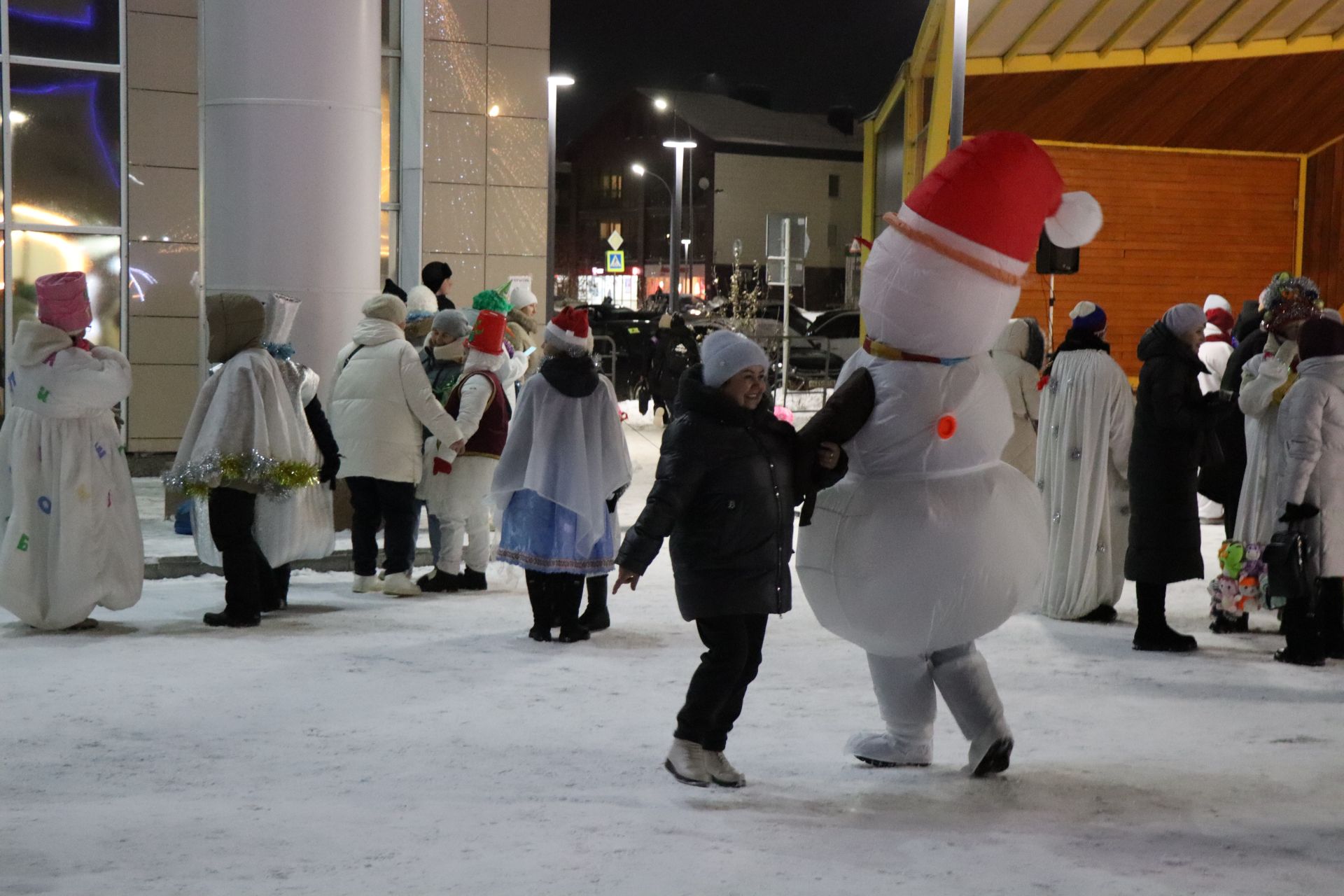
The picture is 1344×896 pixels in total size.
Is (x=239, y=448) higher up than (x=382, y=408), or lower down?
lower down

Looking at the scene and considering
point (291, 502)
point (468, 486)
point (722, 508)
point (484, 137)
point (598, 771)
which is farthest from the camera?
point (484, 137)

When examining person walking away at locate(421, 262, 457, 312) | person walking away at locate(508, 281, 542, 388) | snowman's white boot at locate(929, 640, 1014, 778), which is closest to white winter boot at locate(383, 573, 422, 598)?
person walking away at locate(508, 281, 542, 388)

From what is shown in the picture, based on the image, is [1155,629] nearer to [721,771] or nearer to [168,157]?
[721,771]

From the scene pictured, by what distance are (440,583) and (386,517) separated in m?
0.51

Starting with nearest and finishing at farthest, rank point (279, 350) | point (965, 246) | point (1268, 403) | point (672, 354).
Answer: point (965, 246) < point (1268, 403) < point (279, 350) < point (672, 354)

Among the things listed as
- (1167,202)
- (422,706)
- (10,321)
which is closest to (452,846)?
(422,706)

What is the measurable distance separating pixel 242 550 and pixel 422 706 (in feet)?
6.98

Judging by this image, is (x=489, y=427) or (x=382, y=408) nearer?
(x=382, y=408)

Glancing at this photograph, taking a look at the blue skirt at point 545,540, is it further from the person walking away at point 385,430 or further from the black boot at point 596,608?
the person walking away at point 385,430

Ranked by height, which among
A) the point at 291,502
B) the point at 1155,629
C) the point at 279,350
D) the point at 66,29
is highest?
the point at 66,29

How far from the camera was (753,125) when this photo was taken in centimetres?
7400

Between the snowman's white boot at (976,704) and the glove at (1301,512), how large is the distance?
2658 millimetres

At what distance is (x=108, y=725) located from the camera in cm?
618

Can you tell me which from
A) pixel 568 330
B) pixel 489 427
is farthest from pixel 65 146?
pixel 568 330
